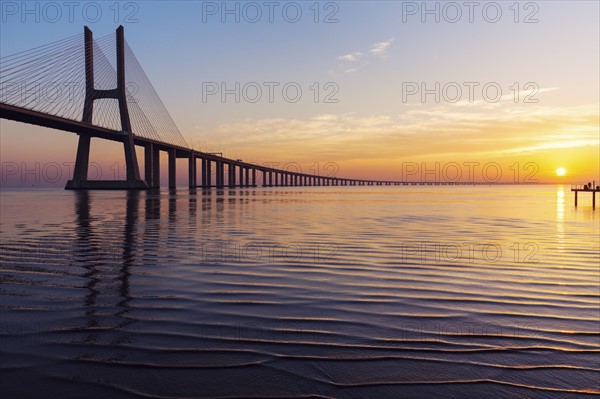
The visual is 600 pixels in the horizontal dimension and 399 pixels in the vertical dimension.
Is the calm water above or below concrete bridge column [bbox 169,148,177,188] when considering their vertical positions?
below

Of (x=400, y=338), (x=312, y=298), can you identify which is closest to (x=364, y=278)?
(x=312, y=298)

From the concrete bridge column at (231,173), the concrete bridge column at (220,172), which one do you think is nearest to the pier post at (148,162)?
the concrete bridge column at (220,172)

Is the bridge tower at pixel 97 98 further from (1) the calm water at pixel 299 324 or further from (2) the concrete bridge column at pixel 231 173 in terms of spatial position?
(1) the calm water at pixel 299 324

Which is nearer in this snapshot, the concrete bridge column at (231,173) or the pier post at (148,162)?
the pier post at (148,162)

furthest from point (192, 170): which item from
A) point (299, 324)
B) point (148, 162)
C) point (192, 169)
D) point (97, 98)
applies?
point (299, 324)

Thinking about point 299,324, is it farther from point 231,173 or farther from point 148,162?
point 231,173

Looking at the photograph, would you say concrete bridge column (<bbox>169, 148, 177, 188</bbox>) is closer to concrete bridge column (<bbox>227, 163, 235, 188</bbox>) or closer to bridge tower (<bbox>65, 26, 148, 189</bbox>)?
bridge tower (<bbox>65, 26, 148, 189</bbox>)

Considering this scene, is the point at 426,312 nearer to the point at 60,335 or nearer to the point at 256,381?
the point at 256,381

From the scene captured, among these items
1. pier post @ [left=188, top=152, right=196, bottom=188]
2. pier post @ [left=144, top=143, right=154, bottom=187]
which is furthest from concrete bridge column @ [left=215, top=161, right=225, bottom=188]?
pier post @ [left=144, top=143, right=154, bottom=187]

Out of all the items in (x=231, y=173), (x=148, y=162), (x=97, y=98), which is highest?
(x=97, y=98)

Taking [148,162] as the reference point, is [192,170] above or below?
above

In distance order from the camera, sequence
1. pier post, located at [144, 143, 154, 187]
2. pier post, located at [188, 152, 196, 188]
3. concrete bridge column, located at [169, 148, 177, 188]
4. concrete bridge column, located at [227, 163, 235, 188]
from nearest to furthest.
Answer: pier post, located at [144, 143, 154, 187]
concrete bridge column, located at [169, 148, 177, 188]
pier post, located at [188, 152, 196, 188]
concrete bridge column, located at [227, 163, 235, 188]
